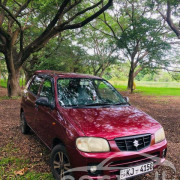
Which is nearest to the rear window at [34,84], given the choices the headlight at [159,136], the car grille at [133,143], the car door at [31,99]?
the car door at [31,99]

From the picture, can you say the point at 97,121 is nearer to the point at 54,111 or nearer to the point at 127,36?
the point at 54,111

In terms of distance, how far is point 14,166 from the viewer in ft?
10.3

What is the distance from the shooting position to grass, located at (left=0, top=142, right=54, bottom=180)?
110 inches

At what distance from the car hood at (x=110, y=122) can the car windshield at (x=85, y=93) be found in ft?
0.94

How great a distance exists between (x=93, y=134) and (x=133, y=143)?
0.59 meters

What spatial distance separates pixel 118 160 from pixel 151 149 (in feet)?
1.92

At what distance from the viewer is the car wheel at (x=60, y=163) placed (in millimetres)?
2438

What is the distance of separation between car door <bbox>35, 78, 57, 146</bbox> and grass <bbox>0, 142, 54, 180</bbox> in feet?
1.72

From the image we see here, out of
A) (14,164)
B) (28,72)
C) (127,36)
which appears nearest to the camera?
(14,164)

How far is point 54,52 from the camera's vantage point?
18594 millimetres

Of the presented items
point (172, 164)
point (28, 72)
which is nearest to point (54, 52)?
point (28, 72)

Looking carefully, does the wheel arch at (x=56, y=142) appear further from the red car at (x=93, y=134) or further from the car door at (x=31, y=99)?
the car door at (x=31, y=99)

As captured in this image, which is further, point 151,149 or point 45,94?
point 45,94

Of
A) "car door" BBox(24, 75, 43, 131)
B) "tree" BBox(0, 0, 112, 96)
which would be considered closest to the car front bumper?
"car door" BBox(24, 75, 43, 131)
